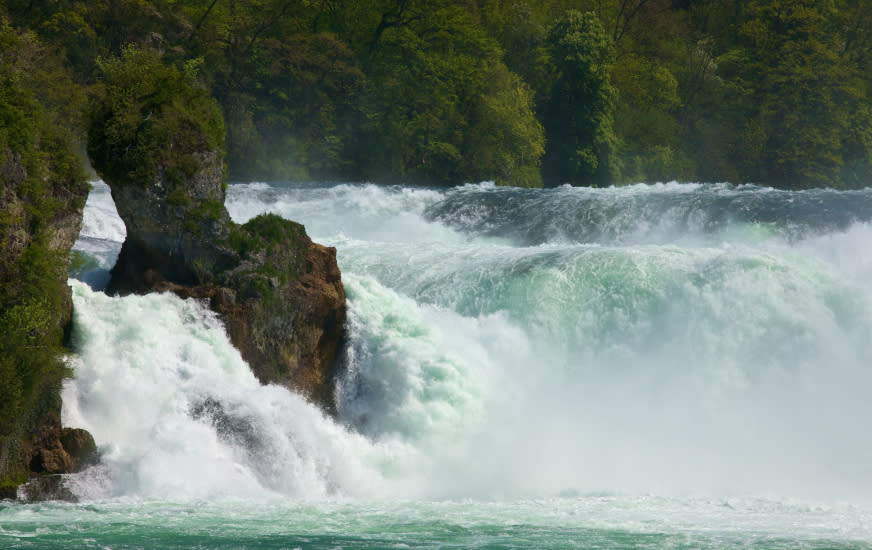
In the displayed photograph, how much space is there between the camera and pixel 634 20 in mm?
58344

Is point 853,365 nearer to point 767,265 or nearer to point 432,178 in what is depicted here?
point 767,265

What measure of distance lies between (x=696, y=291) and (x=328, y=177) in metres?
27.9

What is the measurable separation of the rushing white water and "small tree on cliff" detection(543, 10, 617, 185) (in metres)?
24.3

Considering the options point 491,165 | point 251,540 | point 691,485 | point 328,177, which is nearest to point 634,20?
point 491,165

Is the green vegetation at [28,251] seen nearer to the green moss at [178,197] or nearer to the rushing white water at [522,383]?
the rushing white water at [522,383]

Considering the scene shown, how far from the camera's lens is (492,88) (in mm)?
44500

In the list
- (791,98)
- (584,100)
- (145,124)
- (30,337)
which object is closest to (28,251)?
(30,337)

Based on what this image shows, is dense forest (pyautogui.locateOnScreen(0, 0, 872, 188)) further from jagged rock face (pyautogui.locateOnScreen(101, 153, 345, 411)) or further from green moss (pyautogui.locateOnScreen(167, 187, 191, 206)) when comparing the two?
green moss (pyautogui.locateOnScreen(167, 187, 191, 206))

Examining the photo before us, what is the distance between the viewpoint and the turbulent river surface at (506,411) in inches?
500

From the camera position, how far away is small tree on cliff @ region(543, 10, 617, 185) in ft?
152

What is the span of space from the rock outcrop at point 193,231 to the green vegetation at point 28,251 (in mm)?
957

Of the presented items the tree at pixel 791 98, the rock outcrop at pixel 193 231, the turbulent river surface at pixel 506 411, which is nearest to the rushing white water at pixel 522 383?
the turbulent river surface at pixel 506 411

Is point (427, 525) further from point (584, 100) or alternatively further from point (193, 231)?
point (584, 100)

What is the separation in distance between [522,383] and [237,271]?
5.36 m
